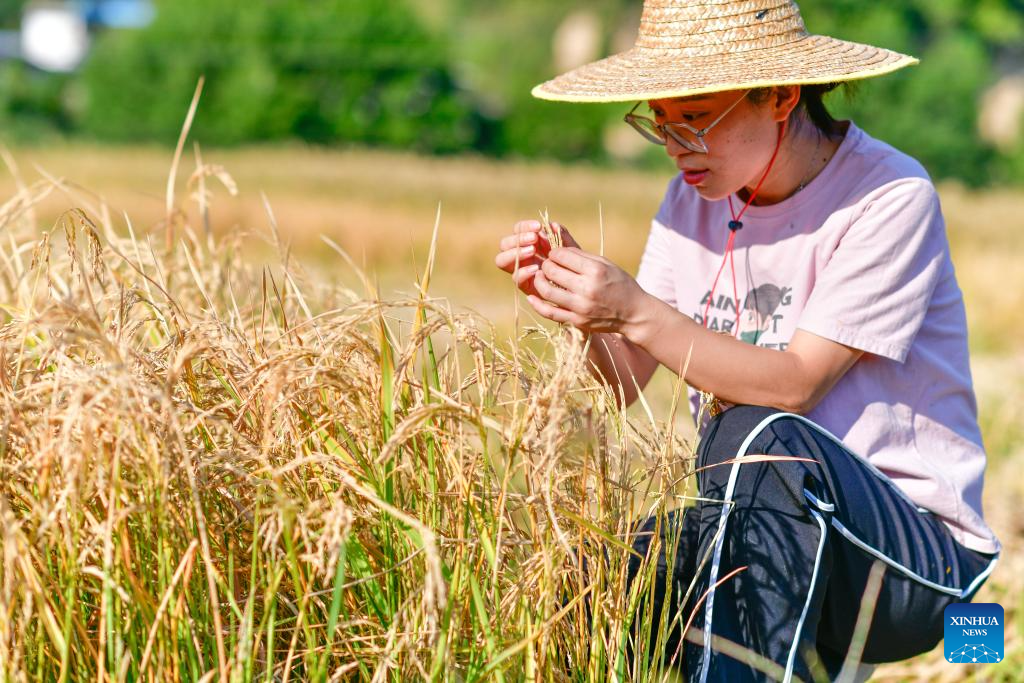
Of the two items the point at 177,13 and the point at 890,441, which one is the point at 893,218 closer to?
the point at 890,441

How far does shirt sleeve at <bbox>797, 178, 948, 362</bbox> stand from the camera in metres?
1.74

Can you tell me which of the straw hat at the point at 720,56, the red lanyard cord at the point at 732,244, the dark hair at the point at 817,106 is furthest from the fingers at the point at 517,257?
the dark hair at the point at 817,106

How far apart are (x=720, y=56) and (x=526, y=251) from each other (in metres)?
0.44

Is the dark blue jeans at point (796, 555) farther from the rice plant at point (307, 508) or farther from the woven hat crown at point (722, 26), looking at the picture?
the woven hat crown at point (722, 26)

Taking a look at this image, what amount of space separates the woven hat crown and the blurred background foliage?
2309cm

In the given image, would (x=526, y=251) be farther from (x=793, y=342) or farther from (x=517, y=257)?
(x=793, y=342)

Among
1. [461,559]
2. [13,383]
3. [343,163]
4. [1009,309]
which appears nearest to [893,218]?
[461,559]

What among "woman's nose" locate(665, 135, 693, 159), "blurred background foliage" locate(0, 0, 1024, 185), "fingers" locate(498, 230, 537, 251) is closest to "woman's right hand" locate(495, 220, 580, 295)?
"fingers" locate(498, 230, 537, 251)

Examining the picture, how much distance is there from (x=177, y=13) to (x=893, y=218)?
2812 centimetres

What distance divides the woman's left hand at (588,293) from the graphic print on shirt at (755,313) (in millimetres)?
334

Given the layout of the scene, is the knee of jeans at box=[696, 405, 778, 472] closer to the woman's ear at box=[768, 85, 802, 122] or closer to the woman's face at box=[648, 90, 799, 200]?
the woman's face at box=[648, 90, 799, 200]

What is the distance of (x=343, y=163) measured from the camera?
17.0 metres

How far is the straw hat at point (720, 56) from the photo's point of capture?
1729 mm

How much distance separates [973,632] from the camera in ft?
6.24
